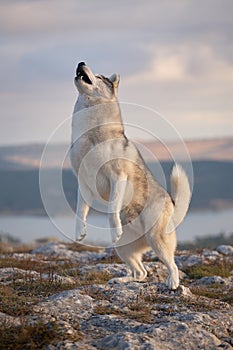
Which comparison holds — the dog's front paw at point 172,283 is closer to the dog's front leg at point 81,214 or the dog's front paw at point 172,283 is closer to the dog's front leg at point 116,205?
the dog's front leg at point 116,205

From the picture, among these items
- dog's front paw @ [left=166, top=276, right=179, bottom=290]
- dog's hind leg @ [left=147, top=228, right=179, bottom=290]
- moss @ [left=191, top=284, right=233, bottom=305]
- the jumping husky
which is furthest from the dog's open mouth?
moss @ [left=191, top=284, right=233, bottom=305]

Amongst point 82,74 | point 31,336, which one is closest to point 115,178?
point 82,74

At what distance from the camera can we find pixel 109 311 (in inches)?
318

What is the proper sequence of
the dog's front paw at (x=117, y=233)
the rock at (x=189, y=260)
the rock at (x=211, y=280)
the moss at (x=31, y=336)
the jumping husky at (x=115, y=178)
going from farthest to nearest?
the rock at (x=189, y=260)
the rock at (x=211, y=280)
the jumping husky at (x=115, y=178)
the dog's front paw at (x=117, y=233)
the moss at (x=31, y=336)

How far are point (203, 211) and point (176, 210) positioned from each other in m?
71.7

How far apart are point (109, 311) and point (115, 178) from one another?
2.31 m

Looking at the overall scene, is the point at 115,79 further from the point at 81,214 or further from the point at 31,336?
the point at 31,336

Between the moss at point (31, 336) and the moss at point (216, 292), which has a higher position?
the moss at point (216, 292)

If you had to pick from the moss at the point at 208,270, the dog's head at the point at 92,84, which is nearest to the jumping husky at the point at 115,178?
the dog's head at the point at 92,84

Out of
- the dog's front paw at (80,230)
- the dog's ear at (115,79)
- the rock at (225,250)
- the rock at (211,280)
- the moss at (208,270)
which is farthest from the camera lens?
the rock at (225,250)

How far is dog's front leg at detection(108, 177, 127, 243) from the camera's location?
9.67 m

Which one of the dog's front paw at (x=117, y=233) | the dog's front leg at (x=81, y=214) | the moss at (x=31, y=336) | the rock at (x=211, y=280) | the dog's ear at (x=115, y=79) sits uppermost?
the dog's ear at (x=115, y=79)

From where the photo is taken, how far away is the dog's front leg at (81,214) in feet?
32.9

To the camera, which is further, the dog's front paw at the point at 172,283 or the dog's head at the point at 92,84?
the dog's head at the point at 92,84
